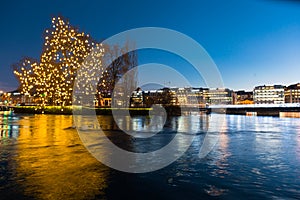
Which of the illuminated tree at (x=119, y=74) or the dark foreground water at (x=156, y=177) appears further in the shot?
the illuminated tree at (x=119, y=74)

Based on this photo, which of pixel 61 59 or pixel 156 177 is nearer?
pixel 156 177

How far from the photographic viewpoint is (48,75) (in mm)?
36250

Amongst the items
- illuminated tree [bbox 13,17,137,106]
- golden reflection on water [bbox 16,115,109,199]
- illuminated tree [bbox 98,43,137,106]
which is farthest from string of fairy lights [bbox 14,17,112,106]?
golden reflection on water [bbox 16,115,109,199]

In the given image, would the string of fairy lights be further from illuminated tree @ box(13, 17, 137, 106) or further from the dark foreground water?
the dark foreground water

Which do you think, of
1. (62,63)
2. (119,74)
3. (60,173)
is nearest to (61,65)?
(62,63)

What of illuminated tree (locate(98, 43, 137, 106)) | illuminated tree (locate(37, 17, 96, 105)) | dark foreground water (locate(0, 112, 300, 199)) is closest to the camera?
dark foreground water (locate(0, 112, 300, 199))

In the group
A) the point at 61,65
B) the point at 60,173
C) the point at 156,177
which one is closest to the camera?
the point at 156,177

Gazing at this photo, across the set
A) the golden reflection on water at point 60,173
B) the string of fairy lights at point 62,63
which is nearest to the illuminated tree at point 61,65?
the string of fairy lights at point 62,63

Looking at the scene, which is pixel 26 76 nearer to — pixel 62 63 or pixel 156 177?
pixel 62 63

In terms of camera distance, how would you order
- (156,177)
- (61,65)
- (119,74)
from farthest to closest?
(119,74) < (61,65) < (156,177)

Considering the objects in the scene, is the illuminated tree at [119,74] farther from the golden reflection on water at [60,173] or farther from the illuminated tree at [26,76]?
the golden reflection on water at [60,173]

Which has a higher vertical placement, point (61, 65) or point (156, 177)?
point (61, 65)

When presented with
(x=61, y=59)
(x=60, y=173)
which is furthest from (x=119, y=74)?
(x=60, y=173)

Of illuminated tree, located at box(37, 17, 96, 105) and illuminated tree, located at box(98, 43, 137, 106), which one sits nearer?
illuminated tree, located at box(37, 17, 96, 105)
